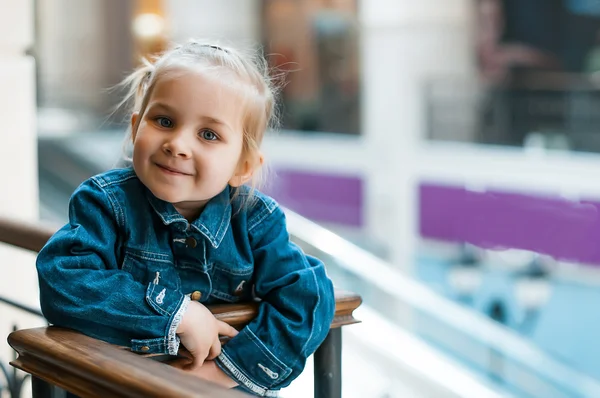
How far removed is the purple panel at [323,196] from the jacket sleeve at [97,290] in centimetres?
991

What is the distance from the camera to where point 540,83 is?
997 cm

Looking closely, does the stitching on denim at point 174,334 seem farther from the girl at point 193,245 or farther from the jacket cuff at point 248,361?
the jacket cuff at point 248,361

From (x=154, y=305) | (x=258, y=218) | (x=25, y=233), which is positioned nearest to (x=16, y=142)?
(x=25, y=233)

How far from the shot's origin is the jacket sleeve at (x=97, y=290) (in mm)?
1304

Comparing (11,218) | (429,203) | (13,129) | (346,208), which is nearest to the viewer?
(11,218)

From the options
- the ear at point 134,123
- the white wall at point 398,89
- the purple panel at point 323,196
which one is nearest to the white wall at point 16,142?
the ear at point 134,123

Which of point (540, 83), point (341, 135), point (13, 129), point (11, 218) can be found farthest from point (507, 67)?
point (11, 218)

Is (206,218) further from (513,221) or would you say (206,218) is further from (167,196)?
(513,221)

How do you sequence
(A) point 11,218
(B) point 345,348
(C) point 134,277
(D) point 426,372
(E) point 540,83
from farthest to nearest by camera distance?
(E) point 540,83, (D) point 426,372, (B) point 345,348, (A) point 11,218, (C) point 134,277

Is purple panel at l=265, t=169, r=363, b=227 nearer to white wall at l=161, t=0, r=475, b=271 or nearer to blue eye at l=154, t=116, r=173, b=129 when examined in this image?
white wall at l=161, t=0, r=475, b=271

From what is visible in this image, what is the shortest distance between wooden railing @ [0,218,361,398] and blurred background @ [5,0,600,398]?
4.64 m

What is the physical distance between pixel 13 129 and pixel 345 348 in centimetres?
224

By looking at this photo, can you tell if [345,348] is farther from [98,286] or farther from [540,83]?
[540,83]

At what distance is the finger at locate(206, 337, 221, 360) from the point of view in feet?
4.65
